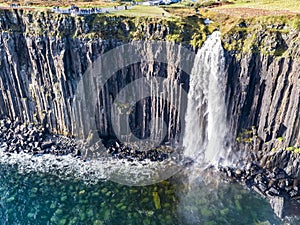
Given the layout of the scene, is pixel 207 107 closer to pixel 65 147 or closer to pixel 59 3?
pixel 65 147

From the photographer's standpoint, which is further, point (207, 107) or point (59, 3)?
point (59, 3)

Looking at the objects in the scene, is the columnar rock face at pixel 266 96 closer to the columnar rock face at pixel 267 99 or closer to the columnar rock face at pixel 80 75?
the columnar rock face at pixel 267 99

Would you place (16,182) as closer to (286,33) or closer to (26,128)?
(26,128)

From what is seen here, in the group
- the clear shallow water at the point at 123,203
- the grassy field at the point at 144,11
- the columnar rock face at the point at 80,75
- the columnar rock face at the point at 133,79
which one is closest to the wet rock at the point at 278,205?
the clear shallow water at the point at 123,203

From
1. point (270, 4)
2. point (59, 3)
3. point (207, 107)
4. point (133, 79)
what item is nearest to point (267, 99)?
point (207, 107)

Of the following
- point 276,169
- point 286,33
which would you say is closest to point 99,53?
point 286,33
